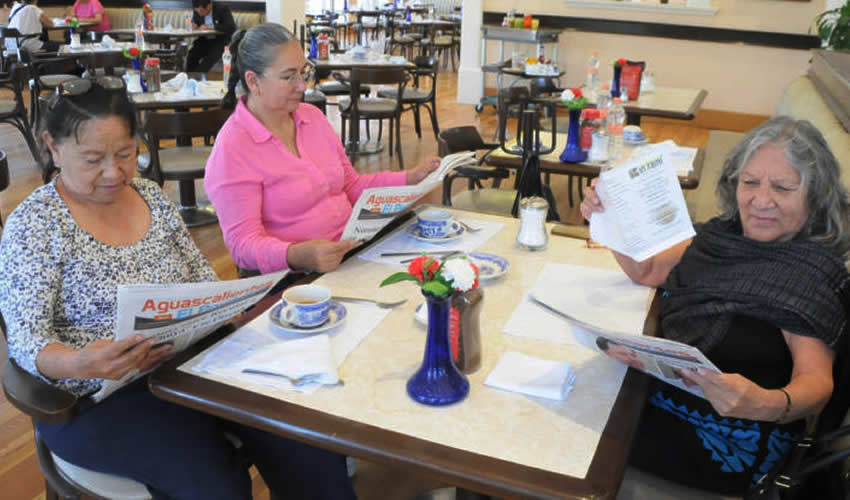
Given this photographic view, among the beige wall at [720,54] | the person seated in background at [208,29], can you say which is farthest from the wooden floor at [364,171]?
the person seated in background at [208,29]

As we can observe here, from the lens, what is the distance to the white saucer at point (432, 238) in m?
1.87

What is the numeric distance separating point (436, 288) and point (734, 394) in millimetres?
513

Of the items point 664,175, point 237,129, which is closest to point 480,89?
point 237,129

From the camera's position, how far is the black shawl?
1.33 metres

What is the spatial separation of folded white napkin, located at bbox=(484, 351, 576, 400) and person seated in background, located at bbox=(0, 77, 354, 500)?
461mm

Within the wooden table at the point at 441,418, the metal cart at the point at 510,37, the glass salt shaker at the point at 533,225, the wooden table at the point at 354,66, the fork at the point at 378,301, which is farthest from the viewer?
the metal cart at the point at 510,37

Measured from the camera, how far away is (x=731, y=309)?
1389 mm

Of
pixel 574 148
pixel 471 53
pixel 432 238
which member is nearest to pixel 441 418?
pixel 432 238

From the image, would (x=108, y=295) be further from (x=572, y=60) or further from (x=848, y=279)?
(x=572, y=60)

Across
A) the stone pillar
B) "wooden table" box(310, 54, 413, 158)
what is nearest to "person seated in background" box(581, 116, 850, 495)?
"wooden table" box(310, 54, 413, 158)

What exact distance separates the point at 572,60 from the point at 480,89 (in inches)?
43.0

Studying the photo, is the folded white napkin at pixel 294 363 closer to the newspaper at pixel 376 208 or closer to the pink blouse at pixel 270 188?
the newspaper at pixel 376 208

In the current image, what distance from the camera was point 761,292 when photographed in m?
1.36

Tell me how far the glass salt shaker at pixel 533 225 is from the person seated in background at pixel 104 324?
2.39 feet
